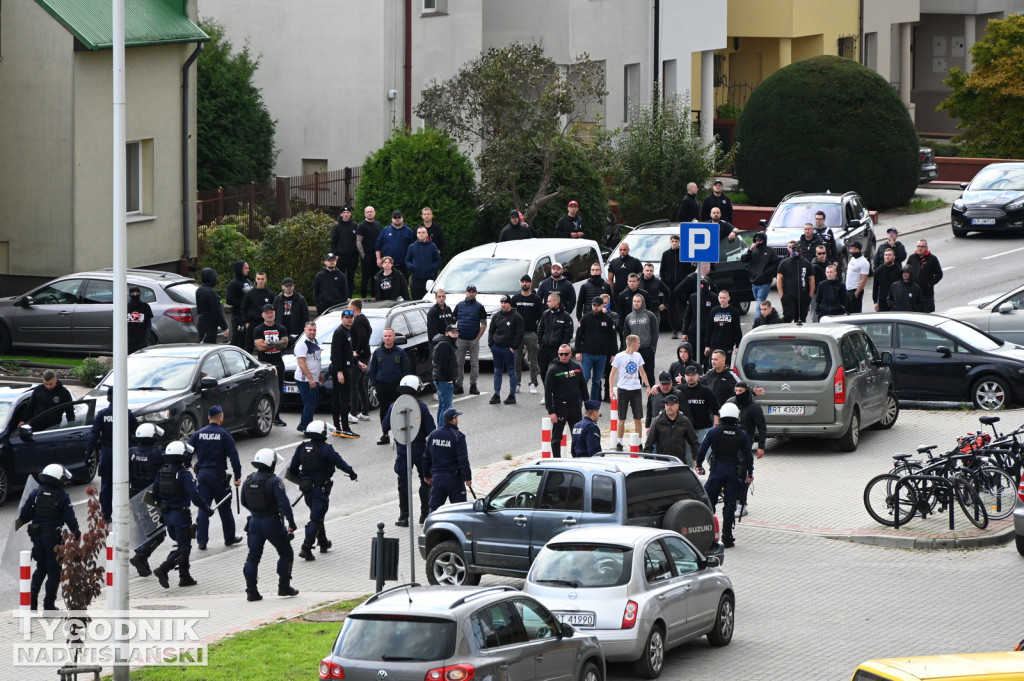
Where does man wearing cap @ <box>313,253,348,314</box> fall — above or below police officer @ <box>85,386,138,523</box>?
above

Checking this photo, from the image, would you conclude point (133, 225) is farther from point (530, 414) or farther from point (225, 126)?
point (530, 414)

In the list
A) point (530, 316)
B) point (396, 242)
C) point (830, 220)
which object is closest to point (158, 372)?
point (530, 316)

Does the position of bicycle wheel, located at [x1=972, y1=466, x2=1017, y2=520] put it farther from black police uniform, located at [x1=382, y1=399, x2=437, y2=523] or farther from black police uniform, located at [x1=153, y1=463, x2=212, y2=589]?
black police uniform, located at [x1=153, y1=463, x2=212, y2=589]

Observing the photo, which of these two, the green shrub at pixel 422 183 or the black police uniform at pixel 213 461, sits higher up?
the green shrub at pixel 422 183

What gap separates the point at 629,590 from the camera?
13.5 meters

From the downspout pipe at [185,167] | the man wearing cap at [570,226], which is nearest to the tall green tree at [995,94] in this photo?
the man wearing cap at [570,226]

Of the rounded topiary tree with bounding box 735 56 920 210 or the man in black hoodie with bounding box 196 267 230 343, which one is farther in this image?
the rounded topiary tree with bounding box 735 56 920 210

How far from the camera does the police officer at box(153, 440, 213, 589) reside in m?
16.9

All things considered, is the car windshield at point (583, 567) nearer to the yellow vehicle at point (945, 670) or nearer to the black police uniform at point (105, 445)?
the yellow vehicle at point (945, 670)

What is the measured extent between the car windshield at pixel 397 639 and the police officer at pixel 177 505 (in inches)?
234

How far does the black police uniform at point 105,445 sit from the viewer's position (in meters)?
18.3

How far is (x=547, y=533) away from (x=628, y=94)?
3130 centimetres

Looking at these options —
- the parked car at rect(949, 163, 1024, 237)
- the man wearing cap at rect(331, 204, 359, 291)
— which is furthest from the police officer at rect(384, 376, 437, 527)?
the parked car at rect(949, 163, 1024, 237)

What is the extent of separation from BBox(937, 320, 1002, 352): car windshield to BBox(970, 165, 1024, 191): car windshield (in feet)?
51.6
